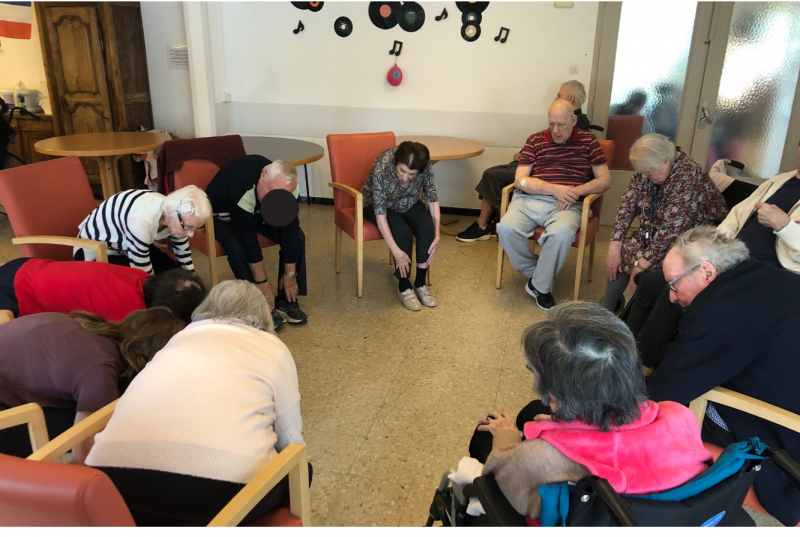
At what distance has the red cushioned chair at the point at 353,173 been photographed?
3387 millimetres

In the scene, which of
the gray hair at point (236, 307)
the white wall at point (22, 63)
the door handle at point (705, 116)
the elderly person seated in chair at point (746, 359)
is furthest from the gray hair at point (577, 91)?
the white wall at point (22, 63)

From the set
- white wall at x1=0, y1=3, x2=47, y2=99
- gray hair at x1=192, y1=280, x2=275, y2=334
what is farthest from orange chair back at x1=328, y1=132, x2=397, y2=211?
white wall at x1=0, y1=3, x2=47, y2=99

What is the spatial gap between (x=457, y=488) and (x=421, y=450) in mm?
837

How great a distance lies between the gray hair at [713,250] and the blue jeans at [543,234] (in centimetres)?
144

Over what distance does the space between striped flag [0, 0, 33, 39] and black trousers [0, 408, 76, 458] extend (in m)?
2.32

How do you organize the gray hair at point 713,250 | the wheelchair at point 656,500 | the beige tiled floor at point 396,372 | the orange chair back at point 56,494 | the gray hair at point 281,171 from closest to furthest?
the orange chair back at point 56,494 → the wheelchair at point 656,500 → the gray hair at point 713,250 → the beige tiled floor at point 396,372 → the gray hair at point 281,171

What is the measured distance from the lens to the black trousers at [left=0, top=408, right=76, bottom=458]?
5.12 ft

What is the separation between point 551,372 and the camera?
1183 millimetres

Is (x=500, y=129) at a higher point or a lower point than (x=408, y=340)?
higher

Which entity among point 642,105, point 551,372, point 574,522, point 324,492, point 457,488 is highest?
point 642,105

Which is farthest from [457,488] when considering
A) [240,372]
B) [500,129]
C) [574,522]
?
[500,129]

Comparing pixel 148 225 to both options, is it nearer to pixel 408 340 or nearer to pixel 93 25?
pixel 408 340

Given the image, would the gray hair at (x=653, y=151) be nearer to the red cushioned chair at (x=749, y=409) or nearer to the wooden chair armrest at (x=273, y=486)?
the red cushioned chair at (x=749, y=409)

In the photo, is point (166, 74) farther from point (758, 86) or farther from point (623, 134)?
point (758, 86)
